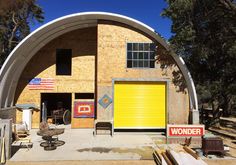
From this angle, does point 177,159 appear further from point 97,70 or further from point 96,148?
point 97,70

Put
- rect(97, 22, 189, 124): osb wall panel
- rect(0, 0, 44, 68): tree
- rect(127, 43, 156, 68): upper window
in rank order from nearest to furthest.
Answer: rect(97, 22, 189, 124): osb wall panel, rect(127, 43, 156, 68): upper window, rect(0, 0, 44, 68): tree

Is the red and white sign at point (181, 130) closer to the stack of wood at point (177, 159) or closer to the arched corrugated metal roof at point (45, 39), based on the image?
the arched corrugated metal roof at point (45, 39)

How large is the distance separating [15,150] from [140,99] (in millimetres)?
8093

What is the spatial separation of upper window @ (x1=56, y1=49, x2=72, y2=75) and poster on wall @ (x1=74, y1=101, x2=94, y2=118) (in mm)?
2644

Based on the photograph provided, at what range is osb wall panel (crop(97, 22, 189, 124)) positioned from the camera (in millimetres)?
15961

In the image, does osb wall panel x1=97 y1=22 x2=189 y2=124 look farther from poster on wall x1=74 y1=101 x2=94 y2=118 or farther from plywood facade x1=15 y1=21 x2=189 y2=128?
poster on wall x1=74 y1=101 x2=94 y2=118

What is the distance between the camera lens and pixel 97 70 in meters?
16.0

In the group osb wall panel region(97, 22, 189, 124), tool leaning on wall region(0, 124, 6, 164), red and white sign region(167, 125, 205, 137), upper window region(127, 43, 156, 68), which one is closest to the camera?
tool leaning on wall region(0, 124, 6, 164)

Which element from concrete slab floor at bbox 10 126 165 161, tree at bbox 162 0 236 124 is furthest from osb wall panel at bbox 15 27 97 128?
tree at bbox 162 0 236 124

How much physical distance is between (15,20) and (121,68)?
77.1 feet

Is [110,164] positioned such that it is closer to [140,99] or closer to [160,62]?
[140,99]

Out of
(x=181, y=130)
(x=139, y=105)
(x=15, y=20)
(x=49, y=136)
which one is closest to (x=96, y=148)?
(x=49, y=136)

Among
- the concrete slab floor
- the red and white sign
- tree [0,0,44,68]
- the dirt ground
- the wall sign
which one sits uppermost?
tree [0,0,44,68]

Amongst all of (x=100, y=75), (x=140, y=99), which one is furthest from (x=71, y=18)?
(x=140, y=99)
